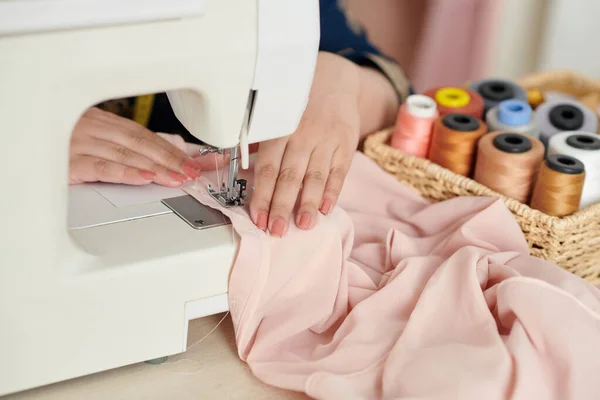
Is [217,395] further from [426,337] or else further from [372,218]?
[372,218]

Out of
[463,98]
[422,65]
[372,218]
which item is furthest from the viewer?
[422,65]

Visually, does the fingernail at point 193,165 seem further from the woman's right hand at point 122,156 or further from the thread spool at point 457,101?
the thread spool at point 457,101

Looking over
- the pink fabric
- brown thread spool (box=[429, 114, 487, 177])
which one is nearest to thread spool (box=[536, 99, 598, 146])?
brown thread spool (box=[429, 114, 487, 177])

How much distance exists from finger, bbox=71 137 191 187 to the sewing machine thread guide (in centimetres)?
5

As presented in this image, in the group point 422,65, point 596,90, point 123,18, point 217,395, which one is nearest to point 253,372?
point 217,395

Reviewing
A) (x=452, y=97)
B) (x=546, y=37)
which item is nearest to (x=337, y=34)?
(x=452, y=97)

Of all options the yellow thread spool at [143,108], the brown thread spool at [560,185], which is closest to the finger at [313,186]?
the brown thread spool at [560,185]

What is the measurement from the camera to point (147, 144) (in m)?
1.11

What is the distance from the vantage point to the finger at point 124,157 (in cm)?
107

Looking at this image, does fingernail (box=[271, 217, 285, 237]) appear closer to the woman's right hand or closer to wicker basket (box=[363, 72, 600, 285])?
the woman's right hand

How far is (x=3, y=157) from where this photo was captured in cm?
78

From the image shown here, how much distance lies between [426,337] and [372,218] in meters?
0.28

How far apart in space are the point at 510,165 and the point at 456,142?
115 mm

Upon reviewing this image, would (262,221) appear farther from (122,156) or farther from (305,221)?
(122,156)
